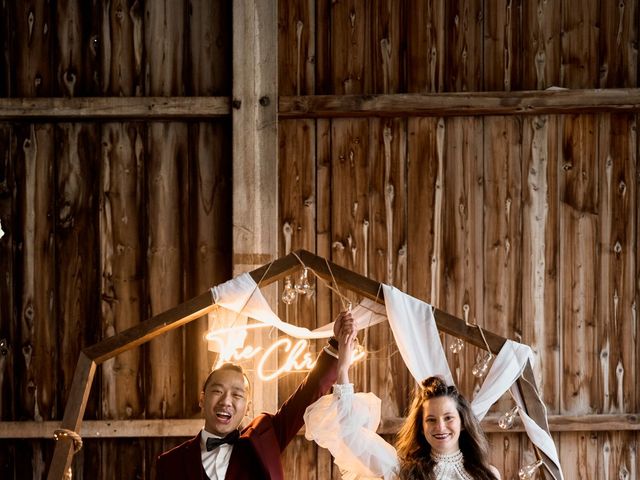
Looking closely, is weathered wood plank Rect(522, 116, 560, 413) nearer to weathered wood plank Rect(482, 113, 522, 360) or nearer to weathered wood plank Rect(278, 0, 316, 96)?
weathered wood plank Rect(482, 113, 522, 360)

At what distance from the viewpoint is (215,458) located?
2.66 m

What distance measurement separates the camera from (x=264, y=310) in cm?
277

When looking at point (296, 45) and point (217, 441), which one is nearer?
point (217, 441)

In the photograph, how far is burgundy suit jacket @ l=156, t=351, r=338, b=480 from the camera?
8.65ft

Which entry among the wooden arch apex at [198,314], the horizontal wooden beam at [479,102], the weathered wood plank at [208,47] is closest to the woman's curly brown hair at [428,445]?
the wooden arch apex at [198,314]

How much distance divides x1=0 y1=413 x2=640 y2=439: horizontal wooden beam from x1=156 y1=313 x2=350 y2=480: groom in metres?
0.69

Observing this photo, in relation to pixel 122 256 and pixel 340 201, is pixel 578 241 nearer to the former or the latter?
pixel 340 201

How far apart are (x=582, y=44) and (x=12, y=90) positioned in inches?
117

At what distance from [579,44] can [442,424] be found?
7.02 ft

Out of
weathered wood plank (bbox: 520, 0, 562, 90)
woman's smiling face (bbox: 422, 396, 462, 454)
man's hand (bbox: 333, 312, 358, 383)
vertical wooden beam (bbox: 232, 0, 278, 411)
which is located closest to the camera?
woman's smiling face (bbox: 422, 396, 462, 454)

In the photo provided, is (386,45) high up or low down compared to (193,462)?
up

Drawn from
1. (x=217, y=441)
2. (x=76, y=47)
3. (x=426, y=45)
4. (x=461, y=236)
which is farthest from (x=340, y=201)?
(x=76, y=47)

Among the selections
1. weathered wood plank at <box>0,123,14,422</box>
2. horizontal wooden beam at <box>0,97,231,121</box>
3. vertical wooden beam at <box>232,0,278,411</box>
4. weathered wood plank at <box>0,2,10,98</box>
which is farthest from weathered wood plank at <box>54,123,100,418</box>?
vertical wooden beam at <box>232,0,278,411</box>

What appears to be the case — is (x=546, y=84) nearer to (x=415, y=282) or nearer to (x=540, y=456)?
(x=415, y=282)
